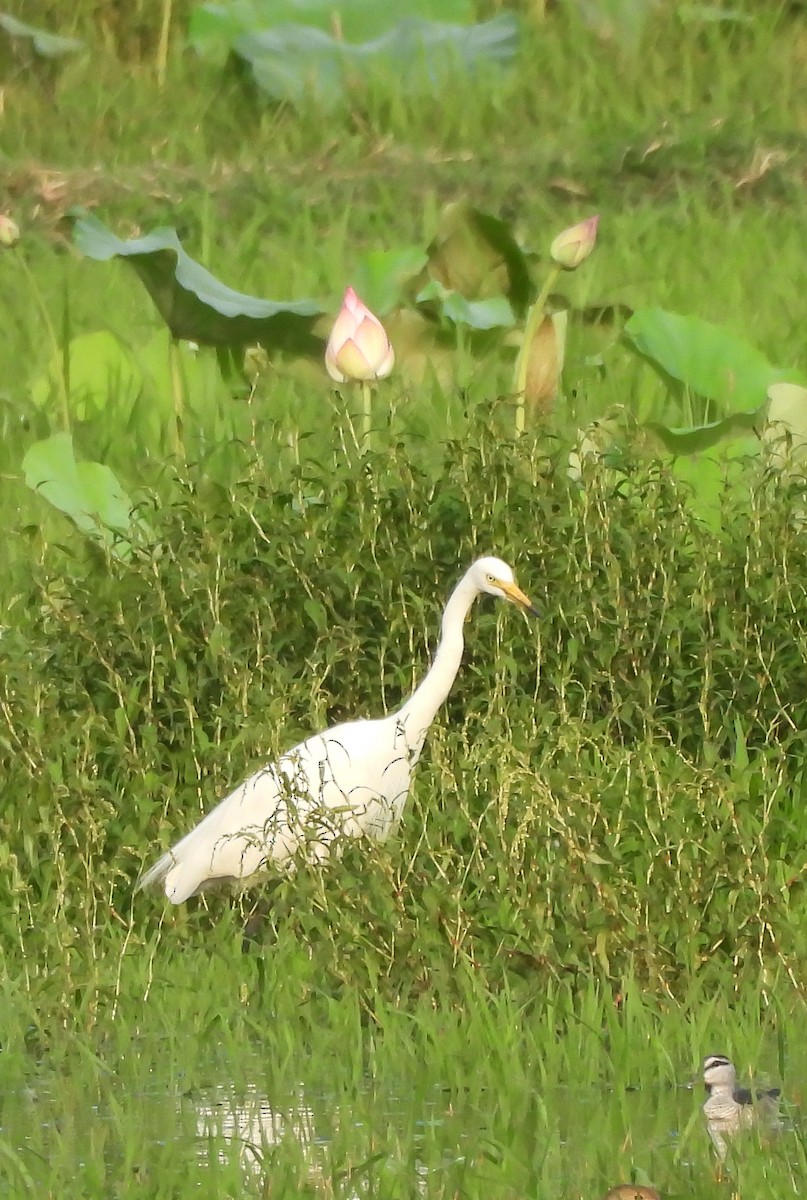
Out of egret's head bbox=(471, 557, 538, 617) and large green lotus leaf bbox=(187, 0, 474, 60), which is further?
large green lotus leaf bbox=(187, 0, 474, 60)

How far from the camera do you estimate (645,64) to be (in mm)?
10586

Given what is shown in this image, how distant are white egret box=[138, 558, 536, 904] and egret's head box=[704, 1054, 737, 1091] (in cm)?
99

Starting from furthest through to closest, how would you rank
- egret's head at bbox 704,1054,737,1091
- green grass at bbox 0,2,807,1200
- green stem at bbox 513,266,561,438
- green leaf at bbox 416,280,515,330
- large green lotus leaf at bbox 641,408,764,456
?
green leaf at bbox 416,280,515,330 < green stem at bbox 513,266,561,438 < large green lotus leaf at bbox 641,408,764,456 < green grass at bbox 0,2,807,1200 < egret's head at bbox 704,1054,737,1091

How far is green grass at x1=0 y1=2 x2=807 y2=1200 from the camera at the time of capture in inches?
147

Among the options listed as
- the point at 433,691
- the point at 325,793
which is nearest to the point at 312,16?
the point at 433,691

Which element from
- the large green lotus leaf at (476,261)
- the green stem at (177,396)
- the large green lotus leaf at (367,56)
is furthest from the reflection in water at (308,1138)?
the large green lotus leaf at (367,56)

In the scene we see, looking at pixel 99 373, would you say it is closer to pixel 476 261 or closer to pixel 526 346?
pixel 476 261

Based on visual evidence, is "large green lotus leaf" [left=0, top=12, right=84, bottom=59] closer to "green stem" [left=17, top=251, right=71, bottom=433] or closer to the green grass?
the green grass

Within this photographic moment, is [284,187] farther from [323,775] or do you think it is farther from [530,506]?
[323,775]

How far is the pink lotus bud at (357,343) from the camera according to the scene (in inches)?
227

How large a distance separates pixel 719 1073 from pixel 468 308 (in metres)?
3.41

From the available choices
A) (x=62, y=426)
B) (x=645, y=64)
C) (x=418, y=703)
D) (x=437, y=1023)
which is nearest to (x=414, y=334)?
(x=62, y=426)

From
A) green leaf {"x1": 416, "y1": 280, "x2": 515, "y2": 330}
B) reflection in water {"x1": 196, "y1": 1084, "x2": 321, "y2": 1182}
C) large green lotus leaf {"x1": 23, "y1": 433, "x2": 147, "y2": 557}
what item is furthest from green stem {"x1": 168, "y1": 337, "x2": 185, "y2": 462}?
reflection in water {"x1": 196, "y1": 1084, "x2": 321, "y2": 1182}

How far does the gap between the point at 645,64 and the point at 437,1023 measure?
720 cm
